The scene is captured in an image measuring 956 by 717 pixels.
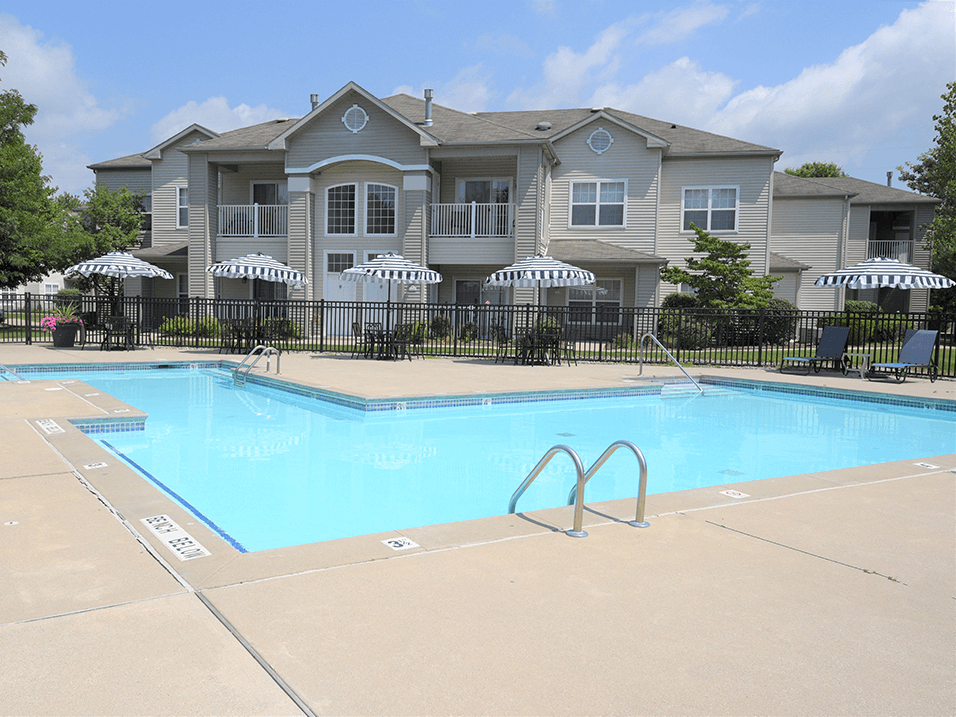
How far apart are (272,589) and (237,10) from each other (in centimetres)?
1475

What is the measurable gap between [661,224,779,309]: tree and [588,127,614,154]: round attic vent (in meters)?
4.50

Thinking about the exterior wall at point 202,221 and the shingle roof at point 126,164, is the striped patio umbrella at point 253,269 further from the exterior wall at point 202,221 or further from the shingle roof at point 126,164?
the shingle roof at point 126,164

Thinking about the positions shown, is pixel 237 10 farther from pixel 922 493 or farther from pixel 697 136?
pixel 697 136

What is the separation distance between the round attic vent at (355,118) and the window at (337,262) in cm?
436

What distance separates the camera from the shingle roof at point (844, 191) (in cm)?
2794

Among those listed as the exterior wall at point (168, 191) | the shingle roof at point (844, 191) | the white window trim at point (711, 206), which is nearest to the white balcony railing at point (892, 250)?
the shingle roof at point (844, 191)

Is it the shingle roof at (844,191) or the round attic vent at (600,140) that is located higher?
the round attic vent at (600,140)

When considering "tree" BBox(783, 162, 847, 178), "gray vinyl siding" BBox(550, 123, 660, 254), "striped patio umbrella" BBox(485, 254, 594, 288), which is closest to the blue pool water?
"striped patio umbrella" BBox(485, 254, 594, 288)

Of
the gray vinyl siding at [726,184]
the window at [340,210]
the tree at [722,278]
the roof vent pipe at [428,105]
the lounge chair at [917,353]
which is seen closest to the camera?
the lounge chair at [917,353]

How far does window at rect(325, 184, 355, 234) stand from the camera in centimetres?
2519

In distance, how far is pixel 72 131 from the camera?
979 inches

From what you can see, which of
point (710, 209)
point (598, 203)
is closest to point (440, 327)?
point (598, 203)

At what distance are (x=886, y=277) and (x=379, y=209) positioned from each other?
1608cm

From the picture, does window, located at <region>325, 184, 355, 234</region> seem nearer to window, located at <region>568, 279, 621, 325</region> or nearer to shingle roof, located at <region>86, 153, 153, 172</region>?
window, located at <region>568, 279, 621, 325</region>
